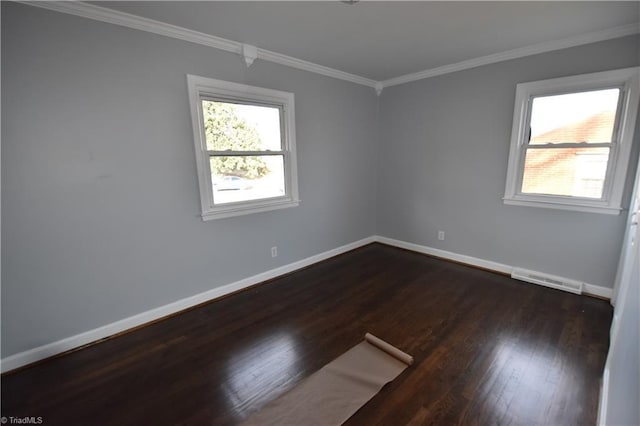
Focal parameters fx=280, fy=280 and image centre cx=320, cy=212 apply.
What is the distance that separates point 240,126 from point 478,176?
9.55 ft

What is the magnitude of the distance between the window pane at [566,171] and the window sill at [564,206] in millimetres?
110

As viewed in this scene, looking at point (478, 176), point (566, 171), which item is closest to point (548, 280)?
point (566, 171)

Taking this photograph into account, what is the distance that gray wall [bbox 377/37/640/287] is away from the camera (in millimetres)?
2787

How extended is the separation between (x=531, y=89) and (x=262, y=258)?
137 inches

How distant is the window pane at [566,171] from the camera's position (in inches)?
109

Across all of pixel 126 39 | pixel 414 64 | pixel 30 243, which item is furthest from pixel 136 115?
pixel 414 64

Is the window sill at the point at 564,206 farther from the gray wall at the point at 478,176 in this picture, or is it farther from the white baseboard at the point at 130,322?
the white baseboard at the point at 130,322

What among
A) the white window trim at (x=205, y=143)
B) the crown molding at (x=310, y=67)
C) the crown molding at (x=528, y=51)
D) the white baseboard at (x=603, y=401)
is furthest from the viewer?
the crown molding at (x=310, y=67)

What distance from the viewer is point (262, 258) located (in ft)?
10.8

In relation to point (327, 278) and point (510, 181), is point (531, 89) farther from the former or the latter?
point (327, 278)

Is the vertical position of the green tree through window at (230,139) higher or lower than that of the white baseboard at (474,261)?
higher
